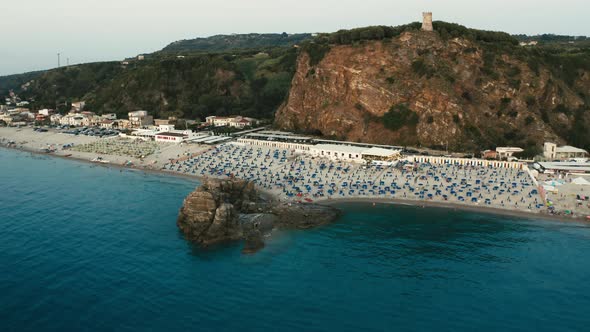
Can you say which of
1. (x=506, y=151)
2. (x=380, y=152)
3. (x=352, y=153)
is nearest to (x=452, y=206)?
(x=380, y=152)

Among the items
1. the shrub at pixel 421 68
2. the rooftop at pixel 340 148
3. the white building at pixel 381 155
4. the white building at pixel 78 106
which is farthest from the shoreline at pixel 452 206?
the white building at pixel 78 106

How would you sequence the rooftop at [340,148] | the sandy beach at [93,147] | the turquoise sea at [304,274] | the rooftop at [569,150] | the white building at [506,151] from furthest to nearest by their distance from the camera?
the sandy beach at [93,147] < the rooftop at [340,148] < the rooftop at [569,150] < the white building at [506,151] < the turquoise sea at [304,274]

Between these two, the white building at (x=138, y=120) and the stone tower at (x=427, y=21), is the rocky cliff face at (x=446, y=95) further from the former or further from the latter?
the white building at (x=138, y=120)

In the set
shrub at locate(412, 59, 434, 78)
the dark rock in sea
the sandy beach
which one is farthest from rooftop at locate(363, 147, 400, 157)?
the sandy beach

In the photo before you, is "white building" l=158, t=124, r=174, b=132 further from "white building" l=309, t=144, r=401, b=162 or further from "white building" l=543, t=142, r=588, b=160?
"white building" l=543, t=142, r=588, b=160

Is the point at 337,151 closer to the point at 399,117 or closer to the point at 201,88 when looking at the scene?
the point at 399,117

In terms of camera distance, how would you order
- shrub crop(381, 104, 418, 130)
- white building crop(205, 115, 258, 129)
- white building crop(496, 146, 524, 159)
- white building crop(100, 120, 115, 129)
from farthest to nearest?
white building crop(100, 120, 115, 129) → white building crop(205, 115, 258, 129) → shrub crop(381, 104, 418, 130) → white building crop(496, 146, 524, 159)
